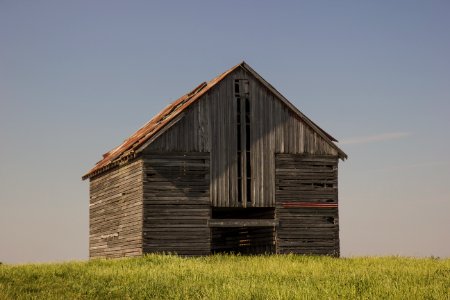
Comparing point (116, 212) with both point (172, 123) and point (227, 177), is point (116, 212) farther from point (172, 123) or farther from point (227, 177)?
point (227, 177)

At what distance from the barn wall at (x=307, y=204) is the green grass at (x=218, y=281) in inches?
172

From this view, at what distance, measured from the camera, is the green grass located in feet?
51.8

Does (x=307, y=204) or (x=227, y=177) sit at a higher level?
(x=227, y=177)

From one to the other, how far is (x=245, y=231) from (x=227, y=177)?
5.98 meters

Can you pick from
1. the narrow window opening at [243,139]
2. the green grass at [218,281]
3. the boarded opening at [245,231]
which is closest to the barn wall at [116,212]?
the green grass at [218,281]

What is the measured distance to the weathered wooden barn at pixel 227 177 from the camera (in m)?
28.5

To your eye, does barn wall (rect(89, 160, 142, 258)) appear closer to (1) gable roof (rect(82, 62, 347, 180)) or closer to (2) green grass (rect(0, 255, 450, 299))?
(1) gable roof (rect(82, 62, 347, 180))

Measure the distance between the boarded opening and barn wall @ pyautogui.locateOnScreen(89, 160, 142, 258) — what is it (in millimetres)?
3214

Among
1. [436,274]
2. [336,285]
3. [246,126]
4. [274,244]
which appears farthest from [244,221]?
[336,285]

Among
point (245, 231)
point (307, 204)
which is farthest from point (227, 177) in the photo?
point (245, 231)

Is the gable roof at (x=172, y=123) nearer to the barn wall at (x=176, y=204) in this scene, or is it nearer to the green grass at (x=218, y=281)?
the barn wall at (x=176, y=204)

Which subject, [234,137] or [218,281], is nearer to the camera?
[218,281]

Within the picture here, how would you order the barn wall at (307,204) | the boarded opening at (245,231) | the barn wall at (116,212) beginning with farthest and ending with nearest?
the barn wall at (307,204), the boarded opening at (245,231), the barn wall at (116,212)

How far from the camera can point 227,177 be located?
29422 millimetres
